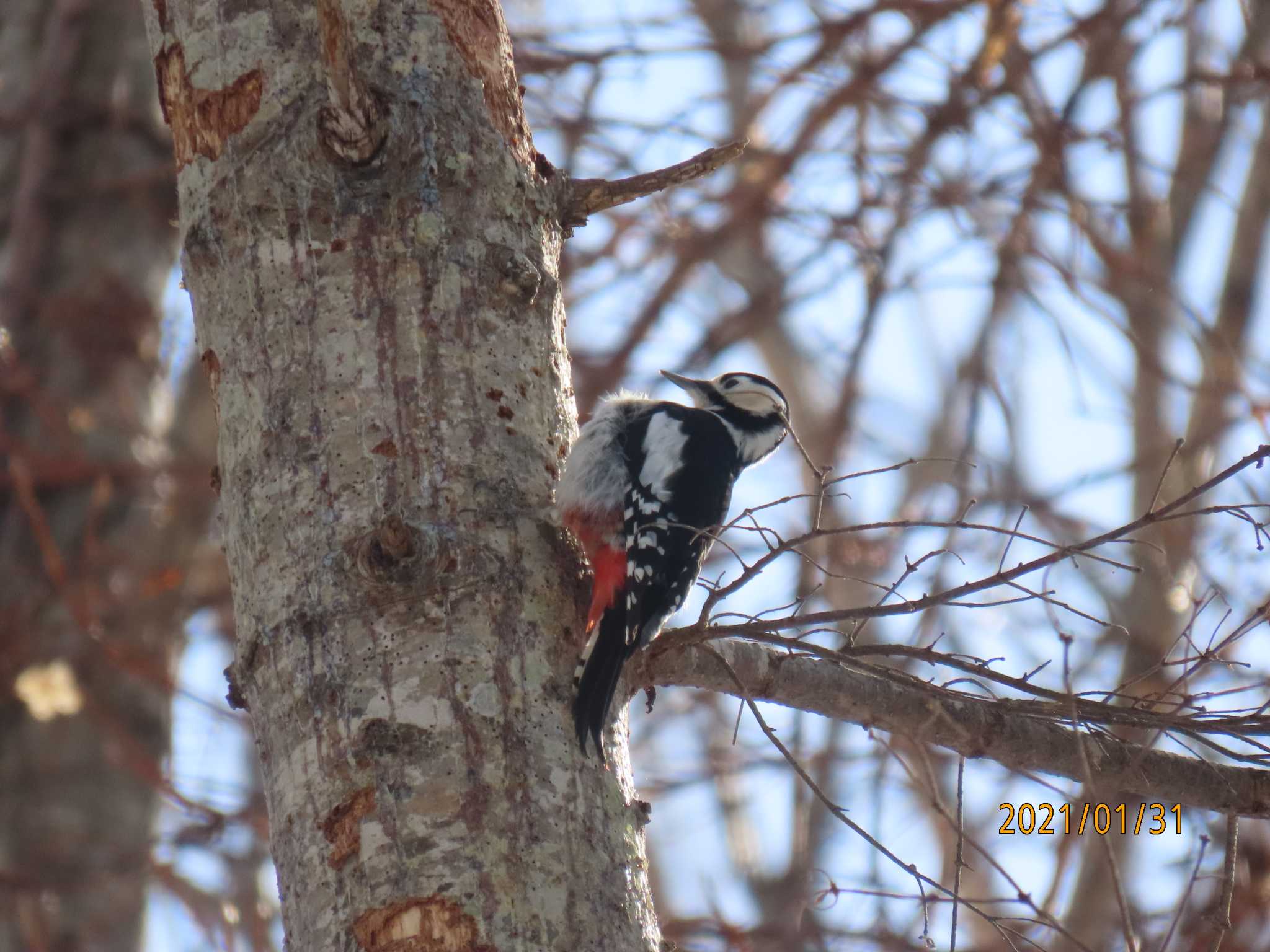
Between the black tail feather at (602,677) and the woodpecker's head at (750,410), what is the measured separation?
197 centimetres

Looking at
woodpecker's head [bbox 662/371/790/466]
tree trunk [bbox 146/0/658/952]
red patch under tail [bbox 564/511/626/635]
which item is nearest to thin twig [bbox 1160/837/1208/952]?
tree trunk [bbox 146/0/658/952]

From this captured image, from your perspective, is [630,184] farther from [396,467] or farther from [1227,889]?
[1227,889]

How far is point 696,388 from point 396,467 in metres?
2.62

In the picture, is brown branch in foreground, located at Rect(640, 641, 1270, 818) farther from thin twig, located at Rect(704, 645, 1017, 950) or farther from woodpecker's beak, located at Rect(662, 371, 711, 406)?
woodpecker's beak, located at Rect(662, 371, 711, 406)

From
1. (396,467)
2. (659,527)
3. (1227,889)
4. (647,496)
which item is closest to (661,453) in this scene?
(647,496)

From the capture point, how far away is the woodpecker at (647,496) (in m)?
2.37

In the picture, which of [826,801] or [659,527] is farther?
[659,527]

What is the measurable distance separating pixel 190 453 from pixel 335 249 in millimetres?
4785

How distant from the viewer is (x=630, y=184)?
2.89 meters

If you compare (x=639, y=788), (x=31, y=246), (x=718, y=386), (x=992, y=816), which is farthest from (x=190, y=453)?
(x=992, y=816)

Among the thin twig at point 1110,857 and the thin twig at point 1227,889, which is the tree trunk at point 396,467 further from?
the thin twig at point 1227,889

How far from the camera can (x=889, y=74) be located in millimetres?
6098

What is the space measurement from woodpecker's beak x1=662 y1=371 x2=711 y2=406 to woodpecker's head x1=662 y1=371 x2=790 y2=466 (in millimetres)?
34

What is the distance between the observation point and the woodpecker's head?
4.41 meters
